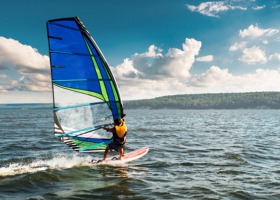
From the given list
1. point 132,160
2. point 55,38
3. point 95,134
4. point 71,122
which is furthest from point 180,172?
point 55,38

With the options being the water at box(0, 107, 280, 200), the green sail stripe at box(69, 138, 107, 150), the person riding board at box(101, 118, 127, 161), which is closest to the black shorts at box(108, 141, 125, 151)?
the person riding board at box(101, 118, 127, 161)

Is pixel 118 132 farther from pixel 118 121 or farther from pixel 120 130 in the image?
pixel 118 121

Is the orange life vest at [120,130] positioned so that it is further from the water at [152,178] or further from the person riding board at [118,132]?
the water at [152,178]

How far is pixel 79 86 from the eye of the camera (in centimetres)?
1069

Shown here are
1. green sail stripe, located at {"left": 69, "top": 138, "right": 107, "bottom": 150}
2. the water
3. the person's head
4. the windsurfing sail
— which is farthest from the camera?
green sail stripe, located at {"left": 69, "top": 138, "right": 107, "bottom": 150}

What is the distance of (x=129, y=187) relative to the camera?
30.9 ft

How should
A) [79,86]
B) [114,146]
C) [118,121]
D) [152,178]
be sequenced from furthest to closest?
[114,146] → [118,121] → [79,86] → [152,178]

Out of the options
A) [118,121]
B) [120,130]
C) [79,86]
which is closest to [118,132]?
[120,130]

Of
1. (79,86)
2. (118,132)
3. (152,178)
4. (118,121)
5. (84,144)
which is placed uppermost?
(79,86)

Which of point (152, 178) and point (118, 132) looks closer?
point (152, 178)

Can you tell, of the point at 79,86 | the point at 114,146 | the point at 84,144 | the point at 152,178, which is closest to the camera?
the point at 152,178

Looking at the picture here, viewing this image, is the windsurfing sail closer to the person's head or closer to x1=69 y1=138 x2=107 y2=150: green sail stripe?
x1=69 y1=138 x2=107 y2=150: green sail stripe

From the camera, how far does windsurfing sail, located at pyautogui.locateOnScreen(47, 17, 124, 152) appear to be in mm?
9867

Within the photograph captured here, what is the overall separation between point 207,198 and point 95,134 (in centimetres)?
539
